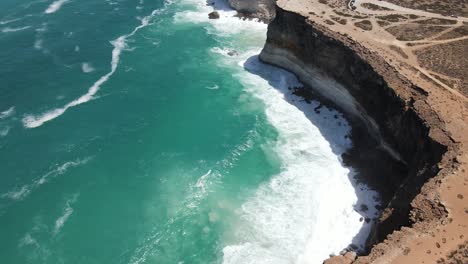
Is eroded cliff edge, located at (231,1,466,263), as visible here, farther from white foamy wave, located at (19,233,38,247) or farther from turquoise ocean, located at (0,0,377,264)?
white foamy wave, located at (19,233,38,247)

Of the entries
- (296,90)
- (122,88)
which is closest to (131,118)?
(122,88)

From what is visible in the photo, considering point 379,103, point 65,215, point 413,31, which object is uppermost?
point 413,31

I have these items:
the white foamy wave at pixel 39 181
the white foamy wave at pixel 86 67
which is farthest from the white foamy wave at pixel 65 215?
the white foamy wave at pixel 86 67

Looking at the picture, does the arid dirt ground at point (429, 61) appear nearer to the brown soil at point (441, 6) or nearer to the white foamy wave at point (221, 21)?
the brown soil at point (441, 6)

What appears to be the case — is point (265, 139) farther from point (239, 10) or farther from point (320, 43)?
point (239, 10)

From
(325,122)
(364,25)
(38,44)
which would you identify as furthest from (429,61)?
(38,44)

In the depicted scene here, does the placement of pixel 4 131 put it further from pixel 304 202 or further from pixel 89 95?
pixel 304 202
